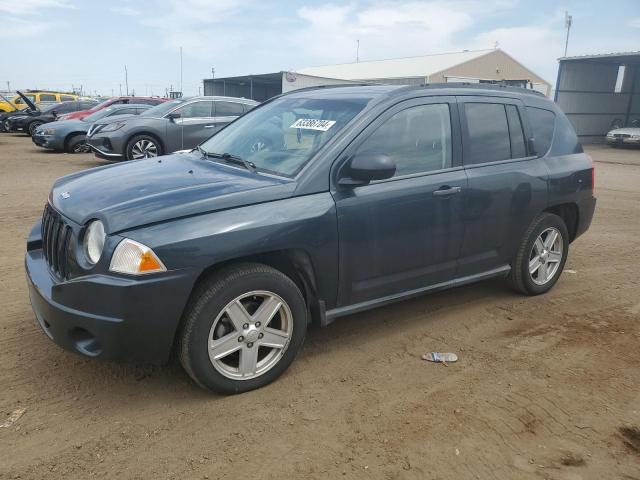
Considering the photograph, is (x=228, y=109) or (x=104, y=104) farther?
(x=104, y=104)

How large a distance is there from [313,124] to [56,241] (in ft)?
5.84


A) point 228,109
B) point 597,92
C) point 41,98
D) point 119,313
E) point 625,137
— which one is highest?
point 597,92

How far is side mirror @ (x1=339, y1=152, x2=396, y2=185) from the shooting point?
324 cm

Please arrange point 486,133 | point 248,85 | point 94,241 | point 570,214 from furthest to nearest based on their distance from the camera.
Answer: point 248,85 < point 570,214 < point 486,133 < point 94,241

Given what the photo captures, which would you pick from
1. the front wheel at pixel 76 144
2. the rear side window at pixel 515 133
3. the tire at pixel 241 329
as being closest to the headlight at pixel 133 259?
the tire at pixel 241 329

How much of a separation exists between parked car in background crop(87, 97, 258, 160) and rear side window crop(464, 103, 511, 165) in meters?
8.15

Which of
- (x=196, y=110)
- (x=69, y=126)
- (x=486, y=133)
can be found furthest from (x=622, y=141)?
(x=486, y=133)

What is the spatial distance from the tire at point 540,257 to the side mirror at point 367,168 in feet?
6.18

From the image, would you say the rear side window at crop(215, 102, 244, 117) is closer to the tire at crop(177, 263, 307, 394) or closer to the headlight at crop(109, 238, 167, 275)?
the tire at crop(177, 263, 307, 394)

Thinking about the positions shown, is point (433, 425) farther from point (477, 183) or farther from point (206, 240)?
point (477, 183)

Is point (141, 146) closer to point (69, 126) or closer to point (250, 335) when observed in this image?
point (69, 126)

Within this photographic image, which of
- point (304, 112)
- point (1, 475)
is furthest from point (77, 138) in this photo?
point (1, 475)

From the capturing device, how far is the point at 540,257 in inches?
189

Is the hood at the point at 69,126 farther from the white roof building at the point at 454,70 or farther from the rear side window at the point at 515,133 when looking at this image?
the white roof building at the point at 454,70
